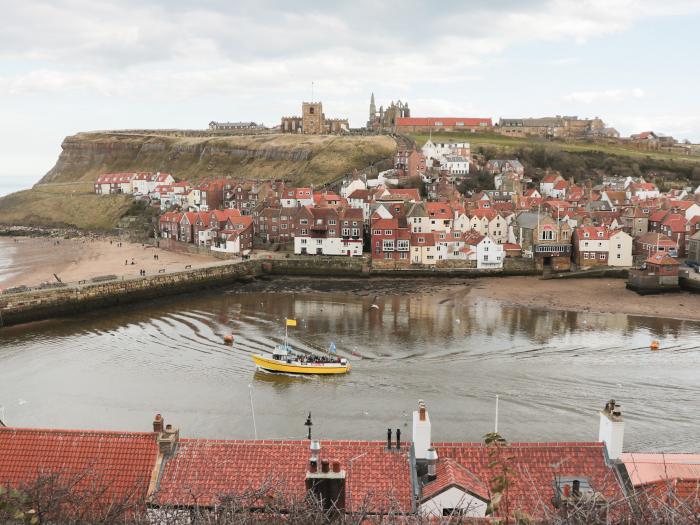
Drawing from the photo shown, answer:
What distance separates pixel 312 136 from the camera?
384 ft

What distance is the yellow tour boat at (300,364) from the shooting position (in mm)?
27781

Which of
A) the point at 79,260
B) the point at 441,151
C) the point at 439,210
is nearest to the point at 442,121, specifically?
the point at 441,151

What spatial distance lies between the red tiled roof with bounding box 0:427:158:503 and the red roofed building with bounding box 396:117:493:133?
11224 cm

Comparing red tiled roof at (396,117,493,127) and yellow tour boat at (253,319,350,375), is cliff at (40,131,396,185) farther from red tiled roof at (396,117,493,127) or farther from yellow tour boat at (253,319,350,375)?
yellow tour boat at (253,319,350,375)

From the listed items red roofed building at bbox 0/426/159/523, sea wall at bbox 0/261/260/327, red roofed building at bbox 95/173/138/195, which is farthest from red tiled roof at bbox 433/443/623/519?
red roofed building at bbox 95/173/138/195

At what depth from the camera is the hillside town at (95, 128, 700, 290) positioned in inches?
2186

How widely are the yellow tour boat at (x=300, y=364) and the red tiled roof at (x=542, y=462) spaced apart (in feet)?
52.4

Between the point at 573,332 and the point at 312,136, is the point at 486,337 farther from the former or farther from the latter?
the point at 312,136

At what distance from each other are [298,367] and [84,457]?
16.9m

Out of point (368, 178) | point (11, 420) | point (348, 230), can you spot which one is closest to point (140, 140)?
point (368, 178)

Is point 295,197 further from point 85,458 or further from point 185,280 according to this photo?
point 85,458

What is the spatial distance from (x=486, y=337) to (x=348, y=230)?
88.2 ft

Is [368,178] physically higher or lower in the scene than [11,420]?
higher

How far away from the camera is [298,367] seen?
28.1 m
